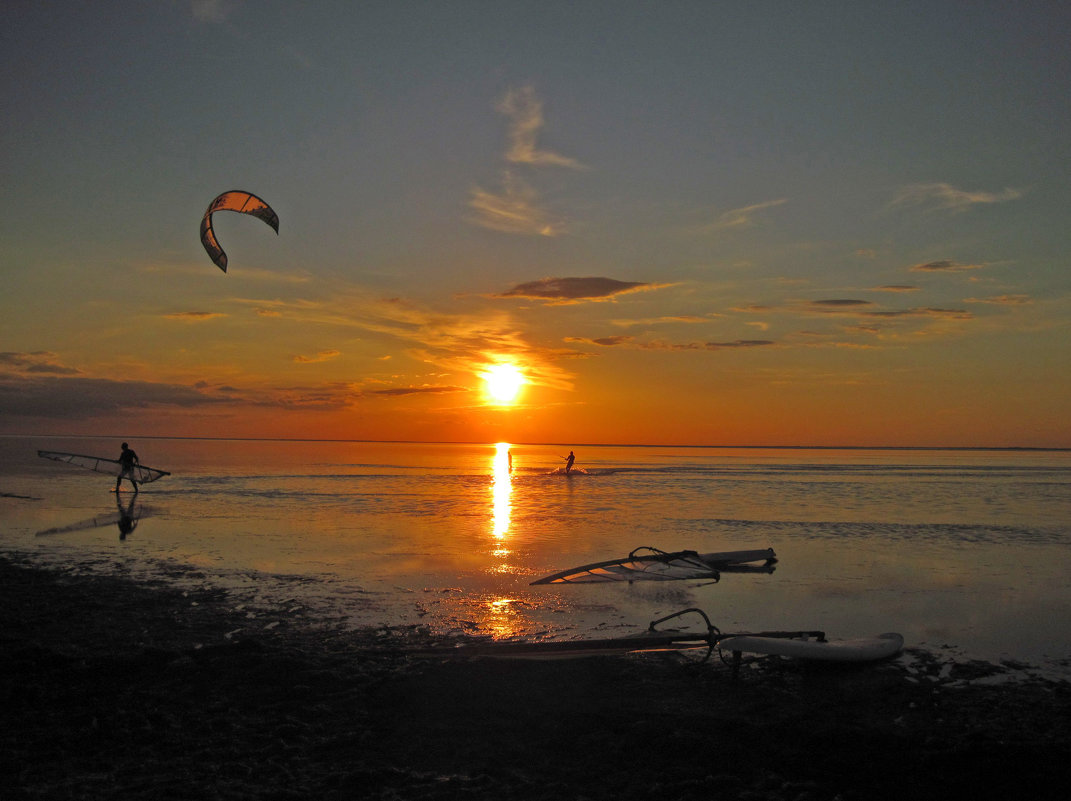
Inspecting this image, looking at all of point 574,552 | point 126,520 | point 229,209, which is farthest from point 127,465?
point 574,552

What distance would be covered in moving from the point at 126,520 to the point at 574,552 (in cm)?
1330

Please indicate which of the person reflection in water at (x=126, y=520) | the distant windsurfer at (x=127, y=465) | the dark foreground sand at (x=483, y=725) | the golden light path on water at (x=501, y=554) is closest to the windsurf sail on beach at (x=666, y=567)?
the golden light path on water at (x=501, y=554)

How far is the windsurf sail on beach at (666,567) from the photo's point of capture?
13750mm

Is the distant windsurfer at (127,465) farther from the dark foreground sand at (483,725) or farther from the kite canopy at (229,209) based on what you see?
the dark foreground sand at (483,725)

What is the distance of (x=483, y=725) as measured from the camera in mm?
6797

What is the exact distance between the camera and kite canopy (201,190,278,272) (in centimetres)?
1686

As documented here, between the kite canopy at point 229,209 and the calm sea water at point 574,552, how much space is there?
6.78 meters

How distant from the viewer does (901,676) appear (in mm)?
8391

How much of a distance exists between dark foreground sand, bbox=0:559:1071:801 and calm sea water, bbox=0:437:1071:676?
1.90 m

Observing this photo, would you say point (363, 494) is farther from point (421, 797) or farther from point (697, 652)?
point (421, 797)

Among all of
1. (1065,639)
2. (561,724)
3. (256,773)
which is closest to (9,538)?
(256,773)

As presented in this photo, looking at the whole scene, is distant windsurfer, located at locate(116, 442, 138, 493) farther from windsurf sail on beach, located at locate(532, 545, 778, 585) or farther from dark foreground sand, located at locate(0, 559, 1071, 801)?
windsurf sail on beach, located at locate(532, 545, 778, 585)

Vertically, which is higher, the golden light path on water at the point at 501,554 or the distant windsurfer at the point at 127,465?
the distant windsurfer at the point at 127,465

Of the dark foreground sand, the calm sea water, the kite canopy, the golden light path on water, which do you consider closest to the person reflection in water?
the calm sea water
